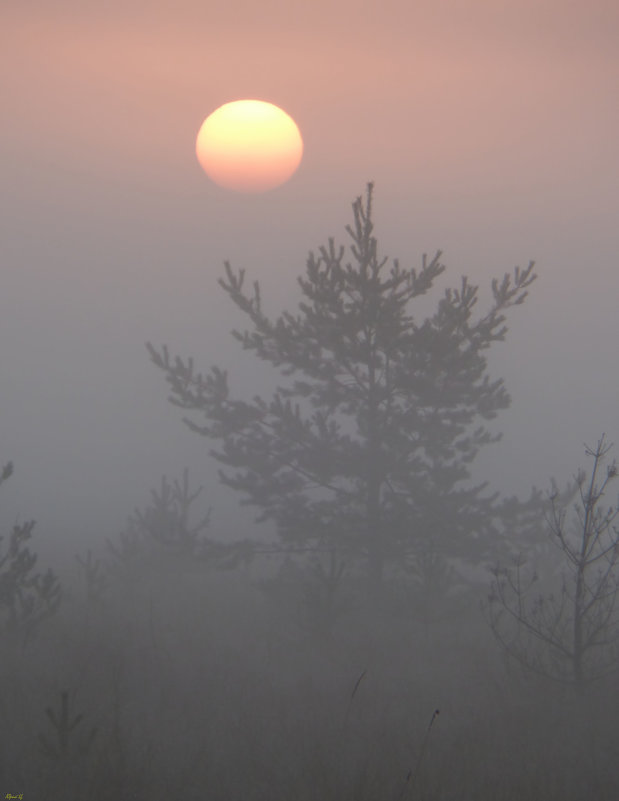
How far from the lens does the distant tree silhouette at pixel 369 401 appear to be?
1112 centimetres

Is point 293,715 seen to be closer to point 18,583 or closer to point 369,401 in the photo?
point 18,583

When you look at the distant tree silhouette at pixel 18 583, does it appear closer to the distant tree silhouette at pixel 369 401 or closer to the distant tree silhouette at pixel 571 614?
the distant tree silhouette at pixel 369 401

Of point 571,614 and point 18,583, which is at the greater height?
point 571,614

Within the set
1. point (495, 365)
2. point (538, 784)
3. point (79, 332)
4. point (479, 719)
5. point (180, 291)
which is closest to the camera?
point (538, 784)

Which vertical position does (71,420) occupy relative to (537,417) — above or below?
below

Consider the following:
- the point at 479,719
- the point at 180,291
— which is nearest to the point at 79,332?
the point at 180,291

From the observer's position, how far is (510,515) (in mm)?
11648

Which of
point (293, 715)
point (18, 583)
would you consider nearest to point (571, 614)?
point (293, 715)

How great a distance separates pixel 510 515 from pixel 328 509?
312cm

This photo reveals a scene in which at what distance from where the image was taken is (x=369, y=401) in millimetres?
11578

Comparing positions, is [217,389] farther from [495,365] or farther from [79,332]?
[79,332]

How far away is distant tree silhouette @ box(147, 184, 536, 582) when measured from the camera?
36.5ft

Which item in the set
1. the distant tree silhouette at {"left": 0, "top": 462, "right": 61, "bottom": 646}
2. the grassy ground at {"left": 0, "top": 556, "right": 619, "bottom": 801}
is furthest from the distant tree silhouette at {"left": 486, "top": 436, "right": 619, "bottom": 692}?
the distant tree silhouette at {"left": 0, "top": 462, "right": 61, "bottom": 646}

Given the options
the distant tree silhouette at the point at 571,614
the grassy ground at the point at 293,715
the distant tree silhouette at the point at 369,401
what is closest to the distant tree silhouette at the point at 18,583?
the grassy ground at the point at 293,715
